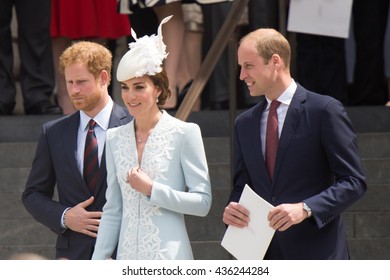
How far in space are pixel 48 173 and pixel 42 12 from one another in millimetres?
2759

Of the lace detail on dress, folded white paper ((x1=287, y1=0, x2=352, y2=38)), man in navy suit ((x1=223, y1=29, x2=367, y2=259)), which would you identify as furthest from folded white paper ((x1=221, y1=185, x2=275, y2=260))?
folded white paper ((x1=287, y1=0, x2=352, y2=38))

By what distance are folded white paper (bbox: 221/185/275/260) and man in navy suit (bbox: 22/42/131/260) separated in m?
0.71

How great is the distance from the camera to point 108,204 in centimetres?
593

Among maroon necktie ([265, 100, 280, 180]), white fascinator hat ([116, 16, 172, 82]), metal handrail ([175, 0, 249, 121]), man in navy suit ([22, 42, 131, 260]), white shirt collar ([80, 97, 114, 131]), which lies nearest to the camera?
white fascinator hat ([116, 16, 172, 82])

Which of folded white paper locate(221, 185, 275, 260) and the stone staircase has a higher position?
folded white paper locate(221, 185, 275, 260)

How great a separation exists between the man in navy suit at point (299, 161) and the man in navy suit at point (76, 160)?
0.70 metres

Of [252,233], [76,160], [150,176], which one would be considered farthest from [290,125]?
[76,160]

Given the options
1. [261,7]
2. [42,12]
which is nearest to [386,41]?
[261,7]

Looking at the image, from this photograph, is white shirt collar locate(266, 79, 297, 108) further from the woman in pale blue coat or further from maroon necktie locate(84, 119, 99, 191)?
maroon necktie locate(84, 119, 99, 191)

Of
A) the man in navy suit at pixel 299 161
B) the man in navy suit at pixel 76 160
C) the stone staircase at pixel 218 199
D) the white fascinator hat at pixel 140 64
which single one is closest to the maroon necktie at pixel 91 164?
the man in navy suit at pixel 76 160

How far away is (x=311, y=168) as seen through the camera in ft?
19.4

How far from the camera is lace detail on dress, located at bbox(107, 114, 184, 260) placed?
5.77m
